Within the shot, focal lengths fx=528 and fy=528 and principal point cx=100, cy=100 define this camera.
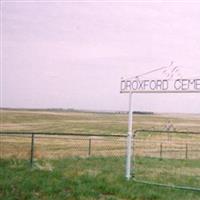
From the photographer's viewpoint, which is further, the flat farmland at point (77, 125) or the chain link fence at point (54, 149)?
the flat farmland at point (77, 125)

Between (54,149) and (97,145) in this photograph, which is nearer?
(54,149)

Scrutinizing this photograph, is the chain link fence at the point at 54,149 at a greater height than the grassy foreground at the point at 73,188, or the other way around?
the grassy foreground at the point at 73,188

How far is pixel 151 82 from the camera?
12625 mm

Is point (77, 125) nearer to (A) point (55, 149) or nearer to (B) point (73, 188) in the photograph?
(A) point (55, 149)

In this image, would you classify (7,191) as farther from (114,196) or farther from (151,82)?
(151,82)

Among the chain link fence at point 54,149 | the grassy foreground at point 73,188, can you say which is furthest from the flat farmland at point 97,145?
the grassy foreground at point 73,188

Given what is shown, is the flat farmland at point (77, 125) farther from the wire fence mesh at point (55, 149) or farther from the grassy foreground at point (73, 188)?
the grassy foreground at point (73, 188)

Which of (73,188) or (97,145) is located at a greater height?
(73,188)

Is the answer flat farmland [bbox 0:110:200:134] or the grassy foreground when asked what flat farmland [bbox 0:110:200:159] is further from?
the grassy foreground

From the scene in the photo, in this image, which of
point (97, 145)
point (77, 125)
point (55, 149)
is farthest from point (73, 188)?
point (77, 125)

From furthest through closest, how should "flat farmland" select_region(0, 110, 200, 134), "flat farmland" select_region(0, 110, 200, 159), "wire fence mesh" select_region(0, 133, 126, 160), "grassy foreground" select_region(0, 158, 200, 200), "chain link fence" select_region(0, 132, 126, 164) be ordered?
"flat farmland" select_region(0, 110, 200, 134) → "flat farmland" select_region(0, 110, 200, 159) → "wire fence mesh" select_region(0, 133, 126, 160) → "chain link fence" select_region(0, 132, 126, 164) → "grassy foreground" select_region(0, 158, 200, 200)

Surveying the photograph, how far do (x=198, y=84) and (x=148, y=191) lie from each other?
8.38 ft

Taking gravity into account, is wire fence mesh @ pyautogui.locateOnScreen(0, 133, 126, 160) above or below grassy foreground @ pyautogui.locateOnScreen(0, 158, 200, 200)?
below

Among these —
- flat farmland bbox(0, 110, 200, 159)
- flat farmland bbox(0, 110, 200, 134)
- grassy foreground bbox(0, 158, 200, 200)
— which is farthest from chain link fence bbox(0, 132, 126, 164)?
flat farmland bbox(0, 110, 200, 134)
